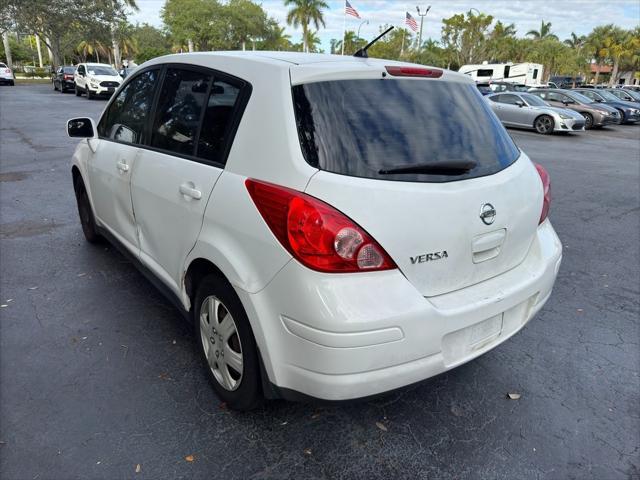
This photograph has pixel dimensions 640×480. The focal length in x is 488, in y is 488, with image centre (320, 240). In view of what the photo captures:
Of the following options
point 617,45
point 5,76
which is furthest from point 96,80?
point 617,45

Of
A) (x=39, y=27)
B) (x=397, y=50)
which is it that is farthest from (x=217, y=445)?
(x=397, y=50)

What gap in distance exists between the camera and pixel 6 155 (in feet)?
32.0

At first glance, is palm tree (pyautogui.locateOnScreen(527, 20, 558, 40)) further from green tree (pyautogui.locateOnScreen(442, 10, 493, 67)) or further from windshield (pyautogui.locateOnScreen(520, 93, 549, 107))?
windshield (pyautogui.locateOnScreen(520, 93, 549, 107))

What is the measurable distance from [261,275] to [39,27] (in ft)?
177

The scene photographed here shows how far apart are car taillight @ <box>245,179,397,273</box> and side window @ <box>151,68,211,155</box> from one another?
985 millimetres

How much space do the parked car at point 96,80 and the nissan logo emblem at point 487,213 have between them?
25.8 meters

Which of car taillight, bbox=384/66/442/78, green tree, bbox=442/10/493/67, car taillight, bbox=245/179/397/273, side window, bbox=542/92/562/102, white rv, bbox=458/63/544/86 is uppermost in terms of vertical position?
green tree, bbox=442/10/493/67

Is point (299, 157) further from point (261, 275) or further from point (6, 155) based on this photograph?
point (6, 155)

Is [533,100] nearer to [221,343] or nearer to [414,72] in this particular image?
[414,72]

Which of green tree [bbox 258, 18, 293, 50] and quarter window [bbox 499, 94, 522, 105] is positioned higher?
green tree [bbox 258, 18, 293, 50]

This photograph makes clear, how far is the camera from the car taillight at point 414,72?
2.33 m

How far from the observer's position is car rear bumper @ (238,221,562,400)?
1883 millimetres

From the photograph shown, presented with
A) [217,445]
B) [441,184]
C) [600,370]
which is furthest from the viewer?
[600,370]

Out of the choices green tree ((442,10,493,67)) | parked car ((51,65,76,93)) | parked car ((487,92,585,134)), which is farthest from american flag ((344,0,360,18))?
green tree ((442,10,493,67))
